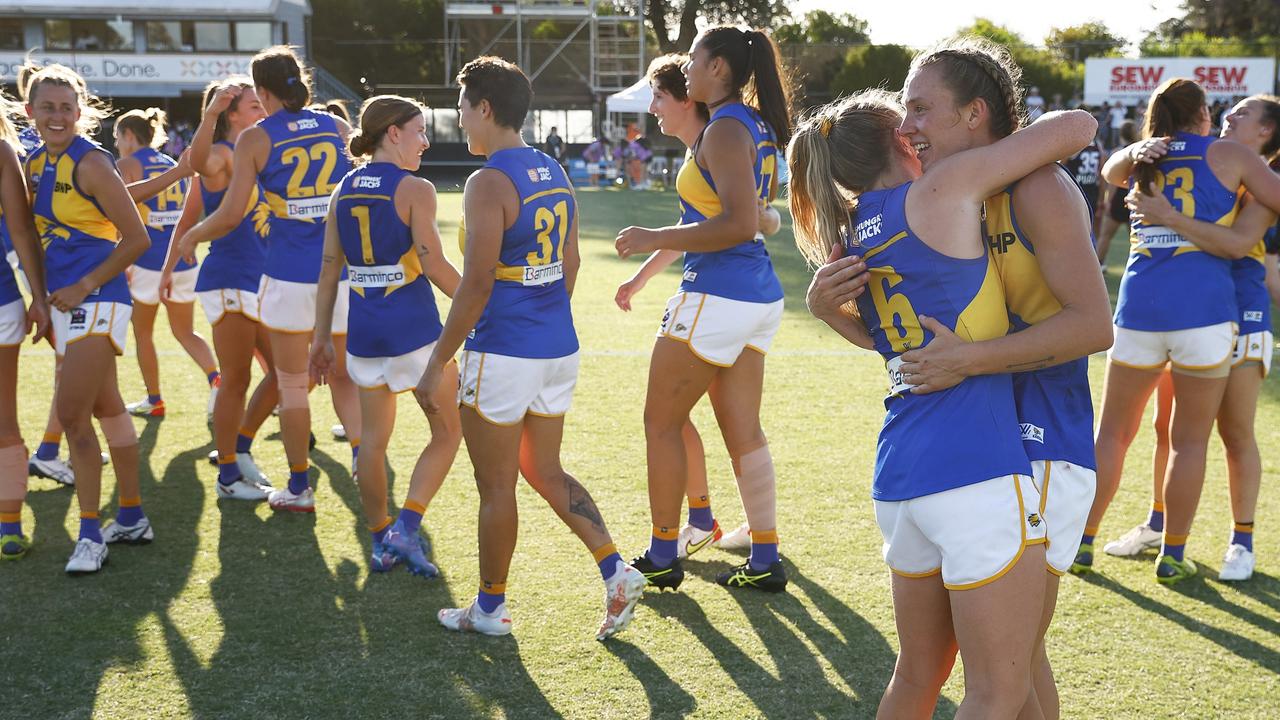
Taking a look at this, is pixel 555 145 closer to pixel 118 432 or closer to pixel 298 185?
pixel 298 185

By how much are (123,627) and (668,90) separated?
295cm

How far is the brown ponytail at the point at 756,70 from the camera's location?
424cm

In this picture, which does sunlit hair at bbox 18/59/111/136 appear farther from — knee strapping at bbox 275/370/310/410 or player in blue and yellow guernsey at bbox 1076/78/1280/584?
player in blue and yellow guernsey at bbox 1076/78/1280/584

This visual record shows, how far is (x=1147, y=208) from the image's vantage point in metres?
4.45

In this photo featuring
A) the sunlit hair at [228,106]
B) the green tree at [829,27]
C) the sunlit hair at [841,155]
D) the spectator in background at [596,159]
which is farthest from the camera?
the green tree at [829,27]

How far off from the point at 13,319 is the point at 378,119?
178 cm

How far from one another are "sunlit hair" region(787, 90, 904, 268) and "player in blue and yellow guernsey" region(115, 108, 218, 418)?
5.77 m

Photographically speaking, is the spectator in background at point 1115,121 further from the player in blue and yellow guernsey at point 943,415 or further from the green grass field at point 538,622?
the player in blue and yellow guernsey at point 943,415

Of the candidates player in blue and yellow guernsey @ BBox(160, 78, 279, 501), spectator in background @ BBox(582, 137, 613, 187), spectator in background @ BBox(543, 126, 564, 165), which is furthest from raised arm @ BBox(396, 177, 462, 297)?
spectator in background @ BBox(543, 126, 564, 165)

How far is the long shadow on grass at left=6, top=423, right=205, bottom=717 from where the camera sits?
368cm

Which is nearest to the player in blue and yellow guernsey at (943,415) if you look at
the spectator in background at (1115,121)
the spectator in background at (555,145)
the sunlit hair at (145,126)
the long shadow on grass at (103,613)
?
the long shadow on grass at (103,613)

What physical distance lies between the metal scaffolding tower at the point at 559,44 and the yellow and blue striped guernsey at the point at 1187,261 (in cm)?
3589

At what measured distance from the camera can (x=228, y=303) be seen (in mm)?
5781

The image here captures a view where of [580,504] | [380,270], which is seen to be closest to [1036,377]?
[580,504]
